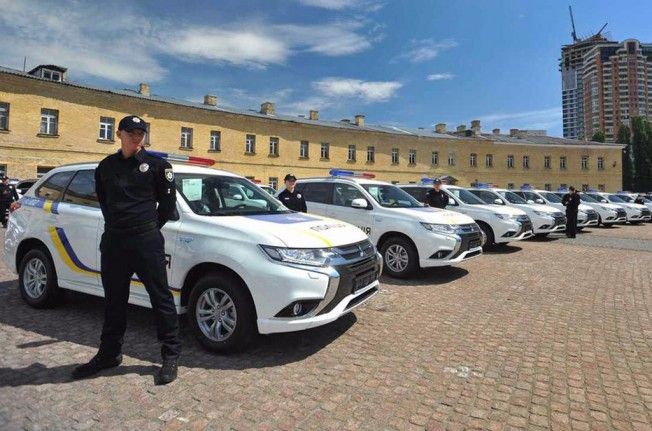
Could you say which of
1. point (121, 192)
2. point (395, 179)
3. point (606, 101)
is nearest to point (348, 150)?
point (395, 179)

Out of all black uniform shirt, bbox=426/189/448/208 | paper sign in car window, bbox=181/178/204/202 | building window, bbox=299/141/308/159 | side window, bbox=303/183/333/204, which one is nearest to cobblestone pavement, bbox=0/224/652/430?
paper sign in car window, bbox=181/178/204/202

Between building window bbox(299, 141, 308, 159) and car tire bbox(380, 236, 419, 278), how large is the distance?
3378cm

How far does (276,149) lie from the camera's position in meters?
40.0

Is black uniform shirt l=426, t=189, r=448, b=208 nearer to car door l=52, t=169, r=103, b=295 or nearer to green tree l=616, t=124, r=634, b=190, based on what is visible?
car door l=52, t=169, r=103, b=295

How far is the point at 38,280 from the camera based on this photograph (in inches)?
215

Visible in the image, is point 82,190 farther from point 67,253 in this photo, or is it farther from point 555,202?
point 555,202

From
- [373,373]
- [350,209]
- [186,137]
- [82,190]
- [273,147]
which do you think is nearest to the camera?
[373,373]

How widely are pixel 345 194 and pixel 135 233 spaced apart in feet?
18.9

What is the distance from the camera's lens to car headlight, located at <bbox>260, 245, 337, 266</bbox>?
3.89 meters

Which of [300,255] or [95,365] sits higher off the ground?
[300,255]

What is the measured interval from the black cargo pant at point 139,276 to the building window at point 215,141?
1339 inches

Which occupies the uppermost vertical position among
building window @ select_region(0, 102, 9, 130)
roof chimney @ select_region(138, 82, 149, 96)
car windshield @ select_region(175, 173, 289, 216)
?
roof chimney @ select_region(138, 82, 149, 96)

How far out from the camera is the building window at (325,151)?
42.5 metres

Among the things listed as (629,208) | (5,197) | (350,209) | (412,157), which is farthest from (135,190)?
(412,157)
